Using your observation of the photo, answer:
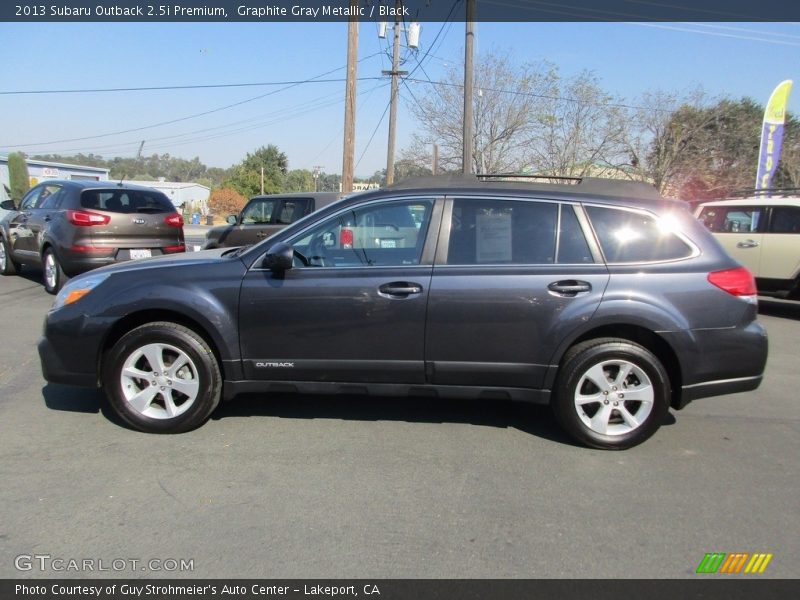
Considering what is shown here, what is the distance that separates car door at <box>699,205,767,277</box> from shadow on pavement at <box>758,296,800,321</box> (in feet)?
2.80

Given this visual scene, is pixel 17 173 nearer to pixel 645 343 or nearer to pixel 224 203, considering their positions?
pixel 224 203

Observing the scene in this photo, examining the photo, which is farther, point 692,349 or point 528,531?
point 692,349

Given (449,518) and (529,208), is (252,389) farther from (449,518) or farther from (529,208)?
(529,208)

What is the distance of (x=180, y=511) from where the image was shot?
122 inches

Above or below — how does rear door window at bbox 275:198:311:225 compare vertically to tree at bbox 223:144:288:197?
below

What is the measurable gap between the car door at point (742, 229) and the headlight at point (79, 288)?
9.00 metres

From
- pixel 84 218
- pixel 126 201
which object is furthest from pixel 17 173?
pixel 84 218

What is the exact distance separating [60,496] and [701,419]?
14.5 feet

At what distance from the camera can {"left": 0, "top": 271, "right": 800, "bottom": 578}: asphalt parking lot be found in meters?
2.75

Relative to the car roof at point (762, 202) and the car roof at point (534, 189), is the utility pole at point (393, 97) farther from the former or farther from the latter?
the car roof at point (534, 189)

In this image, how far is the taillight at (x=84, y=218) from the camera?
27.8 feet

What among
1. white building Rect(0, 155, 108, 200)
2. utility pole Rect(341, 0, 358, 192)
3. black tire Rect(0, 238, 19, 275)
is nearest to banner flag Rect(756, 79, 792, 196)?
utility pole Rect(341, 0, 358, 192)

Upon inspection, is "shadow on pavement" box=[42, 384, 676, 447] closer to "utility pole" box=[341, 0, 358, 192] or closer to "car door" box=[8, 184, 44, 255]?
"car door" box=[8, 184, 44, 255]

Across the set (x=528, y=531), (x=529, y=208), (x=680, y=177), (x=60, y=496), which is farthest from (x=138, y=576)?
(x=680, y=177)
